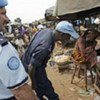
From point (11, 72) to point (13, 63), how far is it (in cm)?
6

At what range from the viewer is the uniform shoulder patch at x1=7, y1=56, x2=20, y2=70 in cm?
198

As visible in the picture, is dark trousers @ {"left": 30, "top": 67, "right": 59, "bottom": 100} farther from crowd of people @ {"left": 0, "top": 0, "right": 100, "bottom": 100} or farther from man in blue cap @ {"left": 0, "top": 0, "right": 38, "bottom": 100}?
man in blue cap @ {"left": 0, "top": 0, "right": 38, "bottom": 100}

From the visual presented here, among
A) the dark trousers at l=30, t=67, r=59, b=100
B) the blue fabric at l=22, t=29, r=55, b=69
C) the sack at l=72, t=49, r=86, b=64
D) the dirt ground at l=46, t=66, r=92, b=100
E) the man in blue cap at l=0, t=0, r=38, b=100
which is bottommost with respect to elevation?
the dirt ground at l=46, t=66, r=92, b=100

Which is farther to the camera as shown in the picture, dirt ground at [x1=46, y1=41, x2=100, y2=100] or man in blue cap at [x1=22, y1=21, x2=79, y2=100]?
dirt ground at [x1=46, y1=41, x2=100, y2=100]

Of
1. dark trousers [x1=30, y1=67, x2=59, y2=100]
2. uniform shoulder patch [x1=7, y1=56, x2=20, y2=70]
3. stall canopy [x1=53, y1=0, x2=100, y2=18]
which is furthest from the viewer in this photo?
dark trousers [x1=30, y1=67, x2=59, y2=100]

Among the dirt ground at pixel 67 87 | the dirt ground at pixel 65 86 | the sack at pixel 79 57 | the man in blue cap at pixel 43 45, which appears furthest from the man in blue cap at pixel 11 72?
the sack at pixel 79 57

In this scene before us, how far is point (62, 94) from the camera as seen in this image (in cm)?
827

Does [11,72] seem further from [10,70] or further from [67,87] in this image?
[67,87]

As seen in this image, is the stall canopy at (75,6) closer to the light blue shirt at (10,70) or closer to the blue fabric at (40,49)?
the blue fabric at (40,49)

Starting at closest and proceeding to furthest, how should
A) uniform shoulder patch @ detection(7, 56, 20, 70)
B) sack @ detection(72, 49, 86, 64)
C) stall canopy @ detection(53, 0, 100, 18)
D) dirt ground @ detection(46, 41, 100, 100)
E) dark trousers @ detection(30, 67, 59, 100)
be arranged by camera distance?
uniform shoulder patch @ detection(7, 56, 20, 70)
stall canopy @ detection(53, 0, 100, 18)
dark trousers @ detection(30, 67, 59, 100)
dirt ground @ detection(46, 41, 100, 100)
sack @ detection(72, 49, 86, 64)

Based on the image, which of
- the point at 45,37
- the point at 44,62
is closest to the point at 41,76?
the point at 44,62

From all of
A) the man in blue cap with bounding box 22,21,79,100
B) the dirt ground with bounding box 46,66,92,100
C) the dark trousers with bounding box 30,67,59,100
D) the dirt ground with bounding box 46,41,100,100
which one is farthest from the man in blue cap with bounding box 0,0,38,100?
the dirt ground with bounding box 46,66,92,100

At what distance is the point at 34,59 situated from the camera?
483cm

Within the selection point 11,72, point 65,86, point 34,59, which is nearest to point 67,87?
point 65,86
